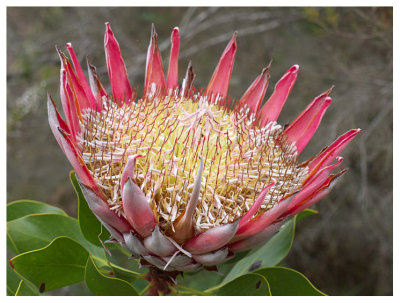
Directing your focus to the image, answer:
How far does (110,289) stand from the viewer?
1.13 m

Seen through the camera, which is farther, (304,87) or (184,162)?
(304,87)

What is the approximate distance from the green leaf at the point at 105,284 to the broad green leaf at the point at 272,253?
1.60 feet

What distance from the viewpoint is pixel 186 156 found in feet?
3.88

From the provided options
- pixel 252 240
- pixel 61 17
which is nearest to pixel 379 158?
pixel 252 240

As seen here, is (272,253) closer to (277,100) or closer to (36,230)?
(277,100)

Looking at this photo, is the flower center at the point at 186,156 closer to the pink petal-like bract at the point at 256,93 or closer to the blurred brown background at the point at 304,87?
the pink petal-like bract at the point at 256,93

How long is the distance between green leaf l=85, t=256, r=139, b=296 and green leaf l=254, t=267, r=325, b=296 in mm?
429

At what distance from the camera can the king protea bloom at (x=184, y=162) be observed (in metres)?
1.01

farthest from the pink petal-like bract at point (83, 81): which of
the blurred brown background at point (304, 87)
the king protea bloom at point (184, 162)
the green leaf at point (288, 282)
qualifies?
the blurred brown background at point (304, 87)

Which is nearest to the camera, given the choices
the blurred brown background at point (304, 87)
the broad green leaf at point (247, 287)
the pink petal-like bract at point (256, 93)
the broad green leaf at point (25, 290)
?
the broad green leaf at point (247, 287)

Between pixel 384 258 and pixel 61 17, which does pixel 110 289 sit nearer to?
pixel 384 258

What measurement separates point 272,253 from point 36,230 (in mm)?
836

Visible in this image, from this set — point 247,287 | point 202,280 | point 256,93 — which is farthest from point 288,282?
point 256,93

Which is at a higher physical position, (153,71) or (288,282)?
(153,71)
